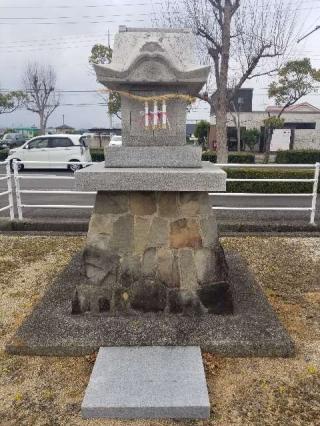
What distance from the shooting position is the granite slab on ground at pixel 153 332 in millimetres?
2994

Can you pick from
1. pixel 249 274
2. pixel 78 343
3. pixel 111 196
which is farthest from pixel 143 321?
pixel 249 274

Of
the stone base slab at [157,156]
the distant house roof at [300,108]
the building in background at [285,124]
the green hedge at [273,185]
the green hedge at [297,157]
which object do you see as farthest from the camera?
the distant house roof at [300,108]

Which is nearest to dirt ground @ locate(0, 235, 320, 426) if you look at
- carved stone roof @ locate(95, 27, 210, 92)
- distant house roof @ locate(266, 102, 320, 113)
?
carved stone roof @ locate(95, 27, 210, 92)

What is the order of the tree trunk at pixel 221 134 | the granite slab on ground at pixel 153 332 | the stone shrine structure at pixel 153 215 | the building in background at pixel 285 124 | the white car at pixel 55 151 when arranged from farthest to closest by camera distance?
the building in background at pixel 285 124 < the white car at pixel 55 151 < the tree trunk at pixel 221 134 < the stone shrine structure at pixel 153 215 < the granite slab on ground at pixel 153 332

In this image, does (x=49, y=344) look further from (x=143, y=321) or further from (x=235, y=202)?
(x=235, y=202)

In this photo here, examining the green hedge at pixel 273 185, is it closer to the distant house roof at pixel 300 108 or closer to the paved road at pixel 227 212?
the paved road at pixel 227 212

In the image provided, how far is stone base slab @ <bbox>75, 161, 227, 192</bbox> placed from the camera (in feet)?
10.1

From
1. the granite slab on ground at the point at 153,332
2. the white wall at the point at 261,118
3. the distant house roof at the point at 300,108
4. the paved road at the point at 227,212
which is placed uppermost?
the distant house roof at the point at 300,108

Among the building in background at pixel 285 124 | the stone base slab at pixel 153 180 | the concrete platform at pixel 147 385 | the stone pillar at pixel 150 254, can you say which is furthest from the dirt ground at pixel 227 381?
the building in background at pixel 285 124

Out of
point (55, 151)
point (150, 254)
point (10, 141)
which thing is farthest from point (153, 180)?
point (10, 141)

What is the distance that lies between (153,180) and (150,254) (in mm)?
694

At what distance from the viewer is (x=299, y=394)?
102 inches

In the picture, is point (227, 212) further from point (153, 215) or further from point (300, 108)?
point (300, 108)

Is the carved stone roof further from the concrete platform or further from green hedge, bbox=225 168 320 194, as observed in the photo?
green hedge, bbox=225 168 320 194
